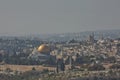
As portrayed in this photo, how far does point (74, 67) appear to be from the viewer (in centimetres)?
5556

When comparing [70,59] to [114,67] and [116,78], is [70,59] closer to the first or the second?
[114,67]

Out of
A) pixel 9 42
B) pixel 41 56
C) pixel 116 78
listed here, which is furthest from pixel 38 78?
pixel 9 42

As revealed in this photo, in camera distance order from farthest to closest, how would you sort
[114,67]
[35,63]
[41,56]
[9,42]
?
1. [9,42]
2. [41,56]
3. [35,63]
4. [114,67]

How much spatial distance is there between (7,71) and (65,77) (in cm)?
1121

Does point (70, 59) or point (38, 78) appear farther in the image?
point (70, 59)

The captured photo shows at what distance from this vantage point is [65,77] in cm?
4488

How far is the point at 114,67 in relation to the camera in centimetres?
5416

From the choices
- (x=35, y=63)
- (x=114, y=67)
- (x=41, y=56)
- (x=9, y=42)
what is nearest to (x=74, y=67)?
(x=114, y=67)

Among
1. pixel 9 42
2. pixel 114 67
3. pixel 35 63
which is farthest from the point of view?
pixel 9 42

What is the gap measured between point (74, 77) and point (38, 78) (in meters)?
2.48

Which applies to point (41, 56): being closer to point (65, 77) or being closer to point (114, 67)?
point (114, 67)

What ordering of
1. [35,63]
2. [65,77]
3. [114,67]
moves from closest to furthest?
[65,77] → [114,67] → [35,63]

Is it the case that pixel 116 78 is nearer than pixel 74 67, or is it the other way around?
pixel 116 78

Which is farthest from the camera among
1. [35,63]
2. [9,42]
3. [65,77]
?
[9,42]
